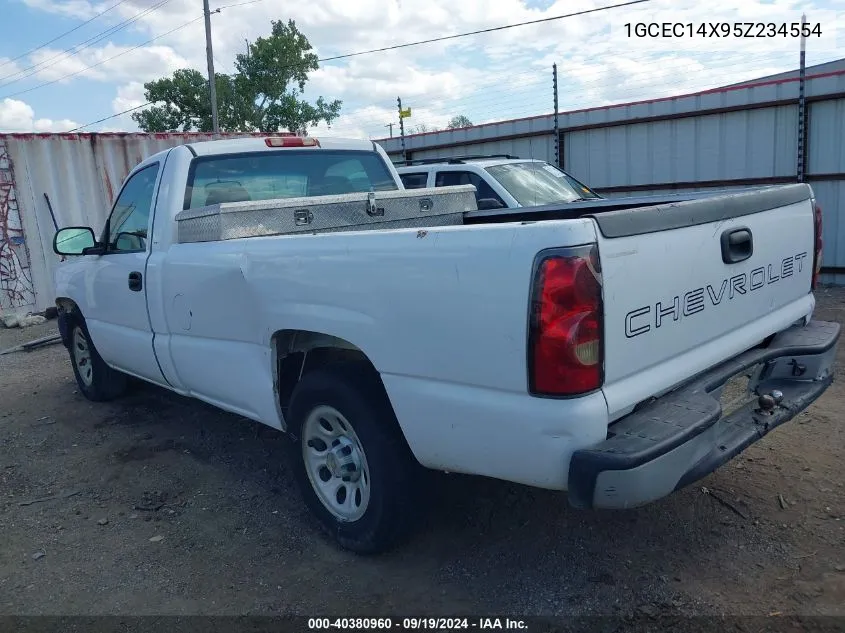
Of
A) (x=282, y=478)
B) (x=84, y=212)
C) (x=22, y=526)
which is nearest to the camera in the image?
(x=22, y=526)

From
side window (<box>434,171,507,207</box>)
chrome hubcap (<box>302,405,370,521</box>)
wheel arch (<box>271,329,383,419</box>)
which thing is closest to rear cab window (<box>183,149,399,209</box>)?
wheel arch (<box>271,329,383,419</box>)

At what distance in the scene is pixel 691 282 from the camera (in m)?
2.68

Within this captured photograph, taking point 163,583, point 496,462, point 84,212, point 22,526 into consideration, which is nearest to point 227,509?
point 163,583

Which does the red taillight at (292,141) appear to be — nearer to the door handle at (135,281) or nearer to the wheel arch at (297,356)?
the door handle at (135,281)

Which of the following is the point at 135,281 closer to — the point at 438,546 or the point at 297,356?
the point at 297,356

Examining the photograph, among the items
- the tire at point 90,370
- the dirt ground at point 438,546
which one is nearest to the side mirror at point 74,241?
the tire at point 90,370

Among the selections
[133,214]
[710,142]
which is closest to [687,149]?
[710,142]

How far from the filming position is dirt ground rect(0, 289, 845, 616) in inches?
114

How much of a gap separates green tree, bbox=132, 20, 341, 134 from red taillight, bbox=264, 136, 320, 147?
106ft

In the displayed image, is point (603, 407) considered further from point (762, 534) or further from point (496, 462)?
point (762, 534)

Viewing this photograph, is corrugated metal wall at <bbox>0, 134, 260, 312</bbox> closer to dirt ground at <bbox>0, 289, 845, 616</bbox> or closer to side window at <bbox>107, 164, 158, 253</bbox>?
side window at <bbox>107, 164, 158, 253</bbox>

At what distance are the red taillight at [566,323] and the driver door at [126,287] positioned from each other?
2984mm

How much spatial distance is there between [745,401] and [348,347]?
5.67ft

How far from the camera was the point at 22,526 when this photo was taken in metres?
3.89
